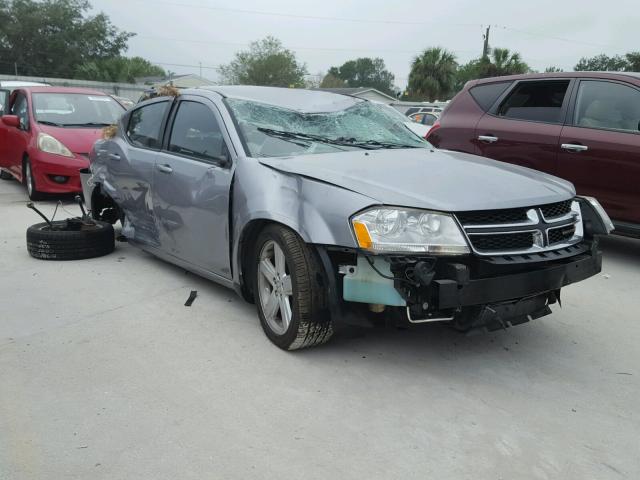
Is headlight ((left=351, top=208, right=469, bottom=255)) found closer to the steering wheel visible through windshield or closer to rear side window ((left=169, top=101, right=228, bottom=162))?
rear side window ((left=169, top=101, right=228, bottom=162))

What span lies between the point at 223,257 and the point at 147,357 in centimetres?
87

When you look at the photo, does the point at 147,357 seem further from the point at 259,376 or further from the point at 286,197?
the point at 286,197

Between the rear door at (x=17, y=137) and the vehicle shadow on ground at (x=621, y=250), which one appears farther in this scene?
the rear door at (x=17, y=137)

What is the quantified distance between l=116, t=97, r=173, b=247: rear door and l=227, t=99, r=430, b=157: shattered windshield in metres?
1.02

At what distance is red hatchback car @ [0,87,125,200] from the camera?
8.20m

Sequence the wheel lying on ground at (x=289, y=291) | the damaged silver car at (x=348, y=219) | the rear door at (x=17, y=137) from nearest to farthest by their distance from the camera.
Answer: the damaged silver car at (x=348, y=219), the wheel lying on ground at (x=289, y=291), the rear door at (x=17, y=137)

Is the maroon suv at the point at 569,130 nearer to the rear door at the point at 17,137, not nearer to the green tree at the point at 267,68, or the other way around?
the rear door at the point at 17,137

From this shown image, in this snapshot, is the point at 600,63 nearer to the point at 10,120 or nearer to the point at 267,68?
the point at 267,68

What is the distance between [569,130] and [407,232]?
141 inches

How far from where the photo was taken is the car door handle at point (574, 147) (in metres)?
5.61

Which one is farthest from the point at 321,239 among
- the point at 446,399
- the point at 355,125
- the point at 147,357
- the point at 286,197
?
the point at 355,125

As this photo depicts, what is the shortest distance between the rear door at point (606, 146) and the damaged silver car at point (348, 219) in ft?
6.52

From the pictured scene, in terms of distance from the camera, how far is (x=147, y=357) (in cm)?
348

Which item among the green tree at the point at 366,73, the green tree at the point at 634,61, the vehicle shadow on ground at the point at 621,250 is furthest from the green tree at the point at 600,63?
the vehicle shadow on ground at the point at 621,250
